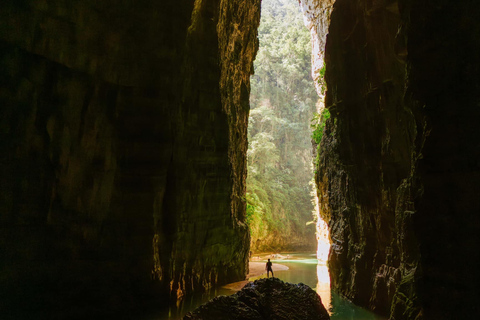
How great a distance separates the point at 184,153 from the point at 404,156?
23.7 ft

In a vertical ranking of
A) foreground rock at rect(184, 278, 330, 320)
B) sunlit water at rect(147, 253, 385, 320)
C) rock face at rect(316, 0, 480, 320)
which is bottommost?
sunlit water at rect(147, 253, 385, 320)

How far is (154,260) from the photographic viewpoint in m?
10.8

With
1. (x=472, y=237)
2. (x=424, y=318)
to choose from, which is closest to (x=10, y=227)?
(x=424, y=318)

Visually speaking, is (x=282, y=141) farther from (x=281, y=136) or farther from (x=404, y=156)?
(x=404, y=156)

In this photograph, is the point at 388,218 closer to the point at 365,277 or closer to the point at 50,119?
the point at 365,277

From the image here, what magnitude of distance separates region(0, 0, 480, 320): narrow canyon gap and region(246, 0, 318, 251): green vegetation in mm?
17716

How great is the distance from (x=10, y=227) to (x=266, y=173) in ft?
90.5

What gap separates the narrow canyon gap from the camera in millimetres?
4551

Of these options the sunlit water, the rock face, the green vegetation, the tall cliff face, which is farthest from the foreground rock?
the green vegetation

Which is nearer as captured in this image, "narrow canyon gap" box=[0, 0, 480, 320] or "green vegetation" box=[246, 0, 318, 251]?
"narrow canyon gap" box=[0, 0, 480, 320]

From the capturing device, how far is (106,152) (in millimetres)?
10172

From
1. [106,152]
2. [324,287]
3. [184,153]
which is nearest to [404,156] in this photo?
[184,153]

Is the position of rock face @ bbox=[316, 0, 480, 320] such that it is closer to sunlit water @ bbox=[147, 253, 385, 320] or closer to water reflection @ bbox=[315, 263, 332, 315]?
sunlit water @ bbox=[147, 253, 385, 320]

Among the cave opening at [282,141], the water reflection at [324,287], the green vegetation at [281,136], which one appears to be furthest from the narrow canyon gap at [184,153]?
the green vegetation at [281,136]
